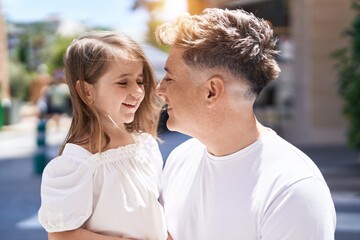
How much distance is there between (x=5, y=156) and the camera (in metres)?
14.8

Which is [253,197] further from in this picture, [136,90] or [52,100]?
[52,100]

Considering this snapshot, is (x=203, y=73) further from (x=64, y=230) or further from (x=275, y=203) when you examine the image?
(x=64, y=230)

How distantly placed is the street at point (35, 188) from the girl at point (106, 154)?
1.87 m

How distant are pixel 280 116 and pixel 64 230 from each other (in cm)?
1291

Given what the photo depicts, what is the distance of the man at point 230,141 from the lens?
71.0 inches

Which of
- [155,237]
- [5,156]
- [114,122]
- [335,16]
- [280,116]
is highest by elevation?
[114,122]

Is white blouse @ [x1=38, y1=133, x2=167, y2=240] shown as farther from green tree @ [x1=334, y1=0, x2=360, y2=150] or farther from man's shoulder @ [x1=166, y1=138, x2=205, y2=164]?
green tree @ [x1=334, y1=0, x2=360, y2=150]

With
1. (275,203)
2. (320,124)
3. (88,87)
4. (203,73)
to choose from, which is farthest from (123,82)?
(320,124)

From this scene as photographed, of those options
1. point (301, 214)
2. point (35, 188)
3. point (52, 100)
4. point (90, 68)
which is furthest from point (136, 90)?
point (52, 100)

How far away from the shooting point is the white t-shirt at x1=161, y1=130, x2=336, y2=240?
1.74 meters

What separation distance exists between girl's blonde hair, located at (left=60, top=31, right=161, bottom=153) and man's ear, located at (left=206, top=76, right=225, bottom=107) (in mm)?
463

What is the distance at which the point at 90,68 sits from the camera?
7.66 ft

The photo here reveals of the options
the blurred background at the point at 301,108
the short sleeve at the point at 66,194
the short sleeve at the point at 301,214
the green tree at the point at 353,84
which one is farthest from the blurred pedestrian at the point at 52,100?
the short sleeve at the point at 301,214

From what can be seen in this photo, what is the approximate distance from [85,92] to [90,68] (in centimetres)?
10
